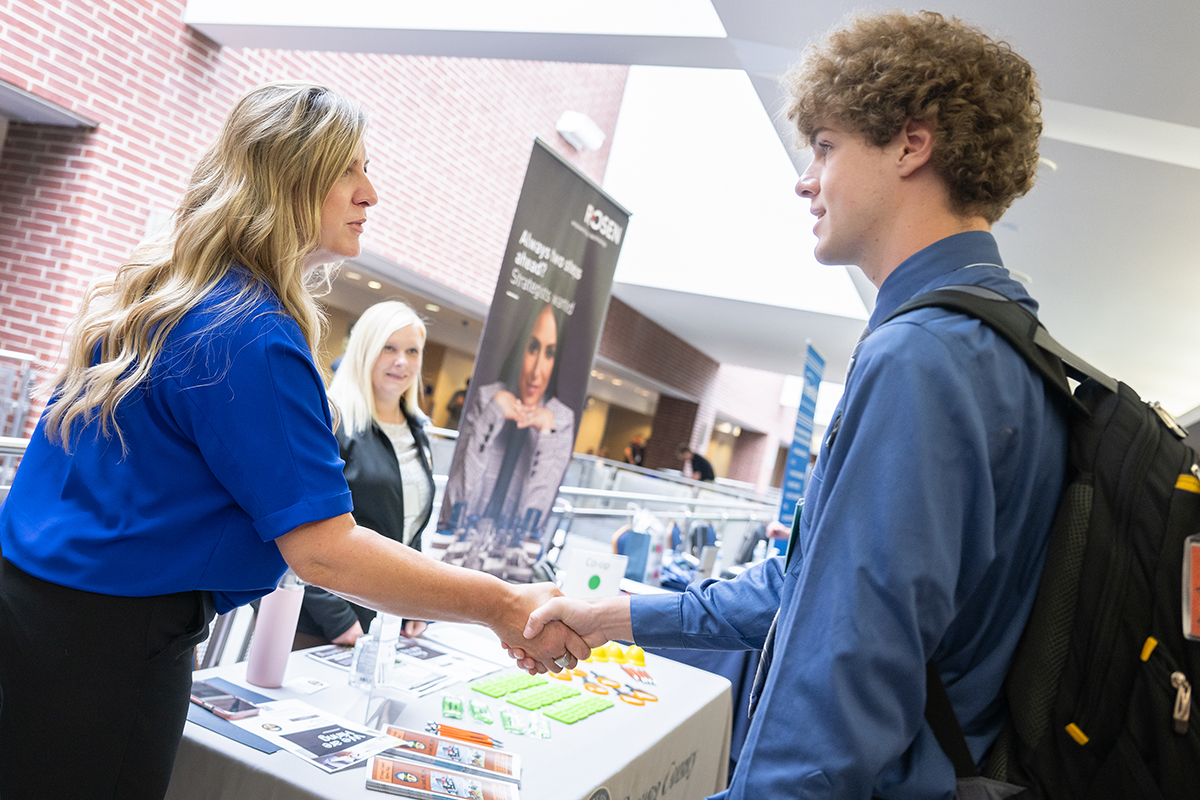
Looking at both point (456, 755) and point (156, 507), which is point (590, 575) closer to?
point (456, 755)

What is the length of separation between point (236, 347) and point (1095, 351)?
1061cm

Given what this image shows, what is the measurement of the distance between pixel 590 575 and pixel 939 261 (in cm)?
196

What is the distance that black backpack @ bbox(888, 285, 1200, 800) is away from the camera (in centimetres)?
90

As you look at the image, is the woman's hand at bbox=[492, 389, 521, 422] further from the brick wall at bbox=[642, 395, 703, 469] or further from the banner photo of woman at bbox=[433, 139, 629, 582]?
the brick wall at bbox=[642, 395, 703, 469]

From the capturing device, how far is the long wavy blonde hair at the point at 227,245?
128cm

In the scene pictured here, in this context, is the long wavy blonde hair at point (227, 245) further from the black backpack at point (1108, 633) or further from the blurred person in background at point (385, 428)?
the blurred person in background at point (385, 428)

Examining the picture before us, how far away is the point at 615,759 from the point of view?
185 centimetres

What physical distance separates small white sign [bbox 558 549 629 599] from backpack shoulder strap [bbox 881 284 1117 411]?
2004 millimetres

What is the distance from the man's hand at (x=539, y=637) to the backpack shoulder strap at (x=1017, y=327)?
3.59ft

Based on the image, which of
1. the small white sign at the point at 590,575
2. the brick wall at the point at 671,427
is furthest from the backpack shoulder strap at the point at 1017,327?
the brick wall at the point at 671,427

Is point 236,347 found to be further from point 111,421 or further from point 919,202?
point 919,202

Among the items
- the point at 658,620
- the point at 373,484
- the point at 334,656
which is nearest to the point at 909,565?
→ the point at 658,620

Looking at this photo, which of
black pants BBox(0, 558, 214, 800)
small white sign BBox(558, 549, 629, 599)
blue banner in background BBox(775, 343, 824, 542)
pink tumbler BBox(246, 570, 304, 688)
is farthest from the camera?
blue banner in background BBox(775, 343, 824, 542)

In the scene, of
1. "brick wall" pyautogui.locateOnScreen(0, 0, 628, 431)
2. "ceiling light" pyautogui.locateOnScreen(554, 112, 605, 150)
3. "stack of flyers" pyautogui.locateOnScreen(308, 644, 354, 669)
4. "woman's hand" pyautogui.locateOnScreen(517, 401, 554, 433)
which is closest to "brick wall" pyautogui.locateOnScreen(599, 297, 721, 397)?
"ceiling light" pyautogui.locateOnScreen(554, 112, 605, 150)
